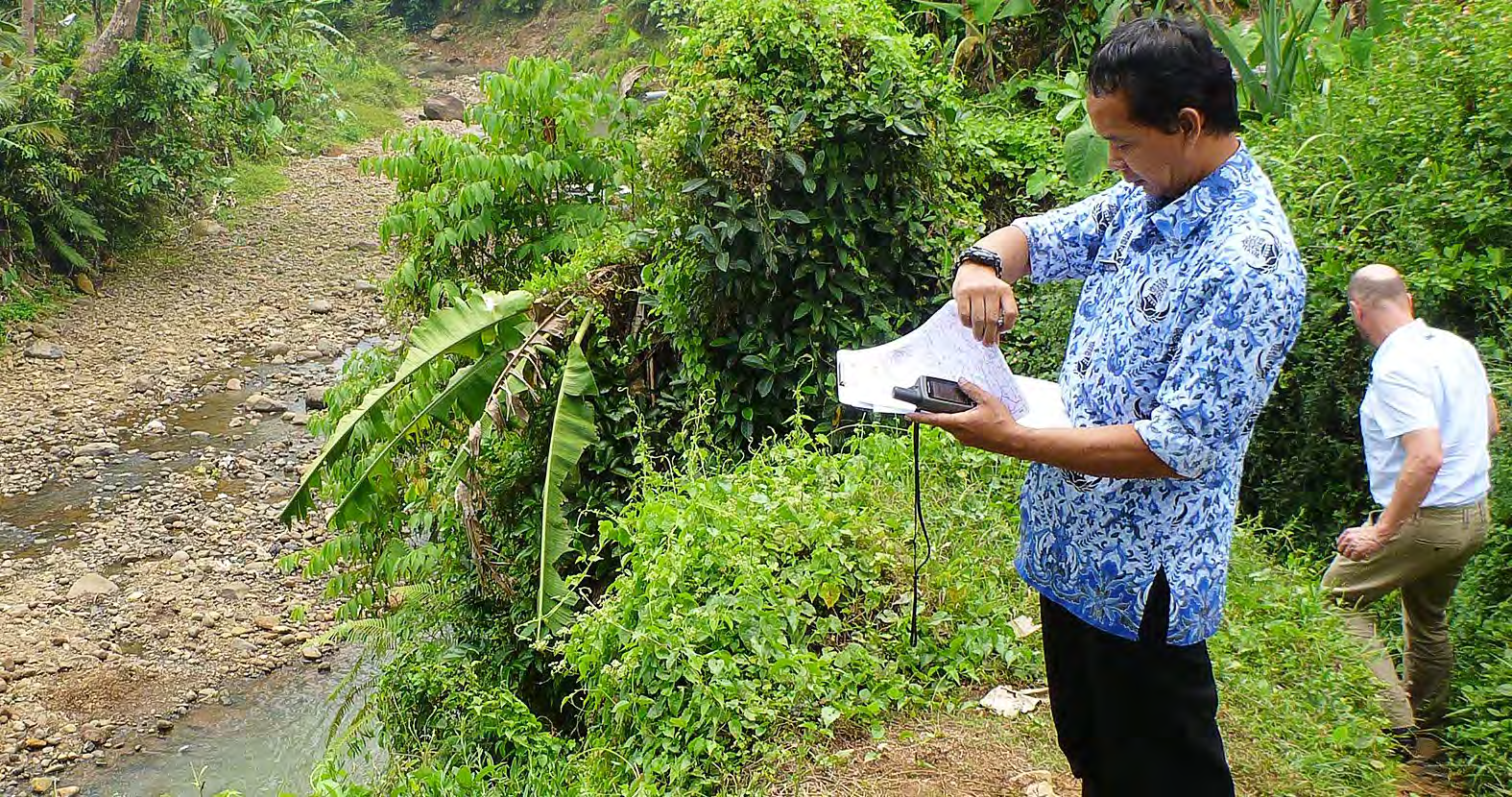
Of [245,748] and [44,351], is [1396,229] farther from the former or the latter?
[44,351]

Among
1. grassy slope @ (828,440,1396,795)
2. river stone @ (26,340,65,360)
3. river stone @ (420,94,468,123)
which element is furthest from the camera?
river stone @ (420,94,468,123)

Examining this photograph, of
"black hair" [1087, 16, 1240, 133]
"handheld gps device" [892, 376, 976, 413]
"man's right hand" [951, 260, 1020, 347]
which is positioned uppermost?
"black hair" [1087, 16, 1240, 133]

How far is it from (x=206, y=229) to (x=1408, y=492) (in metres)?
12.9

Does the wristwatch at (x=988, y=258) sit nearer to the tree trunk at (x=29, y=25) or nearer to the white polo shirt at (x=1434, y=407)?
the white polo shirt at (x=1434, y=407)

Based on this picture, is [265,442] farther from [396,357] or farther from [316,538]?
[396,357]

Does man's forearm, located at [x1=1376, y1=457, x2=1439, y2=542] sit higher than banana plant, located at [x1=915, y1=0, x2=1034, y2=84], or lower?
lower

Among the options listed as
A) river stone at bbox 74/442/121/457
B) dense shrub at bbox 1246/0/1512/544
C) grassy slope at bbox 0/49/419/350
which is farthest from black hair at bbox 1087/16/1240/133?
grassy slope at bbox 0/49/419/350

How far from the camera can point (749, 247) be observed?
480cm

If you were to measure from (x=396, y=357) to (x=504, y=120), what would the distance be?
4.50 ft

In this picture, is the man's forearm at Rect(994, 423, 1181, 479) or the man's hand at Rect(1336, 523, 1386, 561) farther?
the man's hand at Rect(1336, 523, 1386, 561)

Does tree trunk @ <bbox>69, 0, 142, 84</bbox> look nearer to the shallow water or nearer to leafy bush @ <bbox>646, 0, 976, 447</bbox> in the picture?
the shallow water

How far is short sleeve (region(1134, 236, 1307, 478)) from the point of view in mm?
1707

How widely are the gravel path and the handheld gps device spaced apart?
5.34 metres

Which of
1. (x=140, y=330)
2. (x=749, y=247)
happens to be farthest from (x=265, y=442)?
(x=749, y=247)
